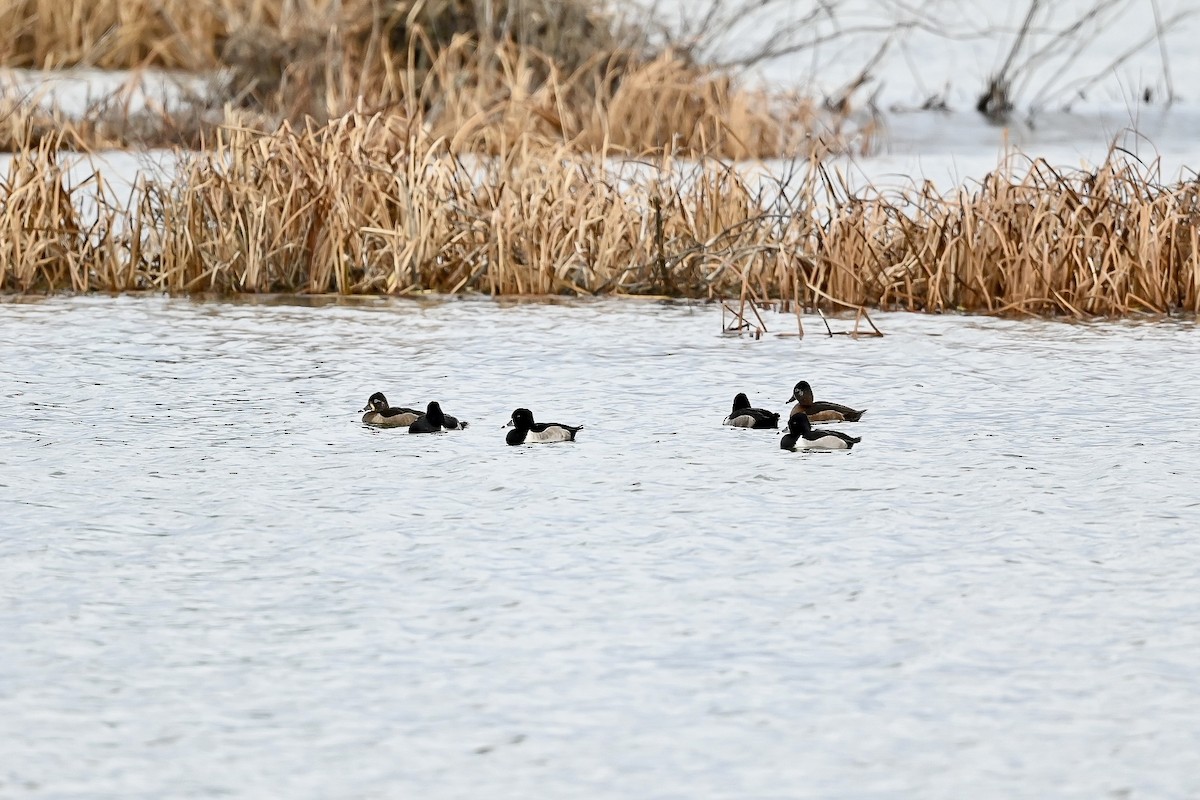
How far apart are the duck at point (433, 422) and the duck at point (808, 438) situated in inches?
38.6

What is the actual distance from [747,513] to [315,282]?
14.9 ft

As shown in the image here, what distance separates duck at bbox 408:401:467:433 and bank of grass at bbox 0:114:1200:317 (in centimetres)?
288

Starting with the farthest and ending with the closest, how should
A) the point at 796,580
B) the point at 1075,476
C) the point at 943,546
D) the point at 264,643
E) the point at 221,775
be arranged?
the point at 1075,476 < the point at 943,546 < the point at 796,580 < the point at 264,643 < the point at 221,775

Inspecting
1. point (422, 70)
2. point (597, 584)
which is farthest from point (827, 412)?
point (422, 70)

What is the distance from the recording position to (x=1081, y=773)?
9.23 feet

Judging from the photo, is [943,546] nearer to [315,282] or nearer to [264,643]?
[264,643]

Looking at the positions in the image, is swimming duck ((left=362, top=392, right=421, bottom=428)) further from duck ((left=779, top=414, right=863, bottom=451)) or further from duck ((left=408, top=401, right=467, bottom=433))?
duck ((left=779, top=414, right=863, bottom=451))

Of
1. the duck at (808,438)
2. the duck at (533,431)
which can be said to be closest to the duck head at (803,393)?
the duck at (808,438)

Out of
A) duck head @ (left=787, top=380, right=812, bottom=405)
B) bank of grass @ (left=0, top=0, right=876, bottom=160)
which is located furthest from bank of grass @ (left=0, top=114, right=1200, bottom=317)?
duck head @ (left=787, top=380, right=812, bottom=405)

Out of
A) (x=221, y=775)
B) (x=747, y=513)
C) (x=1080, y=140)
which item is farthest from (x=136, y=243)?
(x=1080, y=140)

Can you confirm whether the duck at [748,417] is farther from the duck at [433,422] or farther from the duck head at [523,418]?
the duck at [433,422]

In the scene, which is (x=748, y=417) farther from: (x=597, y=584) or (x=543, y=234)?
(x=543, y=234)

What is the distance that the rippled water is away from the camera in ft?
9.45

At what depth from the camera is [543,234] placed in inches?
332
